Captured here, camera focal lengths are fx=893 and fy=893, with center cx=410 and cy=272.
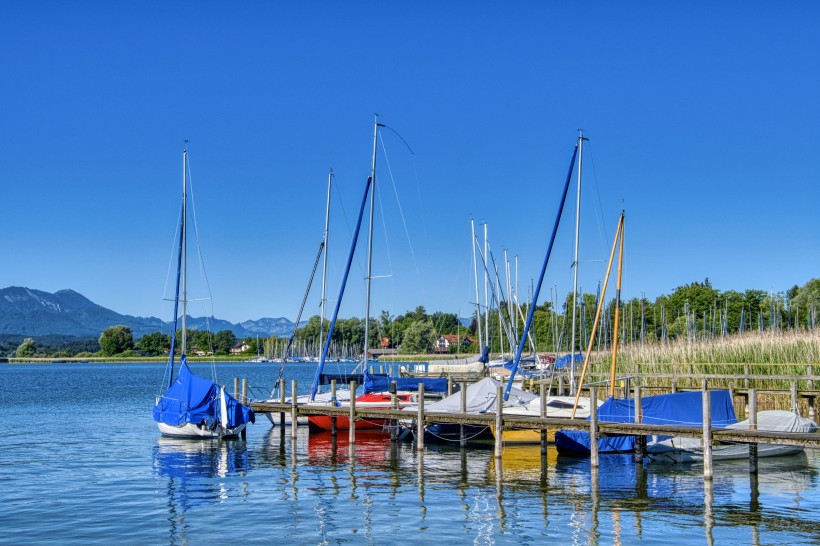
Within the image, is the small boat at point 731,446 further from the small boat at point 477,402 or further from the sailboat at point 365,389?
the sailboat at point 365,389

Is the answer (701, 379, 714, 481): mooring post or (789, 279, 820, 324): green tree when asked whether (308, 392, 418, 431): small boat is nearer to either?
(701, 379, 714, 481): mooring post

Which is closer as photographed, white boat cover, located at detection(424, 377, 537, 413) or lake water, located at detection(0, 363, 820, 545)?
lake water, located at detection(0, 363, 820, 545)

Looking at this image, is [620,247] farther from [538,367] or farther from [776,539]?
[538,367]

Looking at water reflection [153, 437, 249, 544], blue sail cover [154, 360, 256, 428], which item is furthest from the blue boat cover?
water reflection [153, 437, 249, 544]

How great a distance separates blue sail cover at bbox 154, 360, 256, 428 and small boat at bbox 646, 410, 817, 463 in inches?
676

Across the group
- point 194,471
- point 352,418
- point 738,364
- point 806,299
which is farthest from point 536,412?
point 806,299

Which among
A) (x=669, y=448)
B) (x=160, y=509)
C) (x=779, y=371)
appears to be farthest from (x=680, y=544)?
(x=779, y=371)

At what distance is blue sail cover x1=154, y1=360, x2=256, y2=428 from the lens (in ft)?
126

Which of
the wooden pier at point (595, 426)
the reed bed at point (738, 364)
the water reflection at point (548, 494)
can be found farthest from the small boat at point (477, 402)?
the reed bed at point (738, 364)

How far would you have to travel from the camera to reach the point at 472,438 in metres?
38.3

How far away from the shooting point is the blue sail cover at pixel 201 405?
38.5 metres

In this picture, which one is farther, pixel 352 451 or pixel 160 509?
pixel 352 451

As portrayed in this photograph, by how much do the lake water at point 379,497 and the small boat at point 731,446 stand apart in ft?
2.05

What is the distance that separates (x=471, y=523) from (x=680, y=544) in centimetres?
A: 509
